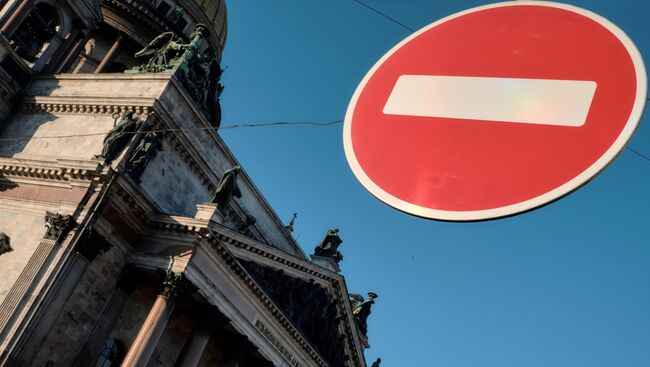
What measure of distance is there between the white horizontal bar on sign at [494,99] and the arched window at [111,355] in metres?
18.7

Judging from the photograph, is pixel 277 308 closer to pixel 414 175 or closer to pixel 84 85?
pixel 84 85

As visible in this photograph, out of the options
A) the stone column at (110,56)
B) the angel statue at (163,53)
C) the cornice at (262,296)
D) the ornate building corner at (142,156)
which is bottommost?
the cornice at (262,296)

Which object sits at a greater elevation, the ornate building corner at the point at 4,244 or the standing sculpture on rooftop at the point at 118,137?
the standing sculpture on rooftop at the point at 118,137

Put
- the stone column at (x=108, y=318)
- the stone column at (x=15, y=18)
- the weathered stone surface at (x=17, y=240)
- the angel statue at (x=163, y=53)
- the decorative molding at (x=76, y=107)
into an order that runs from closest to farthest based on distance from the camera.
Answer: the weathered stone surface at (x=17, y=240) → the stone column at (x=108, y=318) → the decorative molding at (x=76, y=107) → the stone column at (x=15, y=18) → the angel statue at (x=163, y=53)

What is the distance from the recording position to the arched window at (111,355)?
63.0 feet

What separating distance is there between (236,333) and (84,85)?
11.5 meters

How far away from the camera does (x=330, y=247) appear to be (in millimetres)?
27109

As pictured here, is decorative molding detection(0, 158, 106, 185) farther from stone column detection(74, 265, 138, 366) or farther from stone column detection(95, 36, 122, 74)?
stone column detection(95, 36, 122, 74)

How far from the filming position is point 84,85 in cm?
2319

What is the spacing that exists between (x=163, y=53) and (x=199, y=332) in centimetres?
1158

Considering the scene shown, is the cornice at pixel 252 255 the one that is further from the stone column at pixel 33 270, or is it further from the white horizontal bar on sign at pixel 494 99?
the white horizontal bar on sign at pixel 494 99

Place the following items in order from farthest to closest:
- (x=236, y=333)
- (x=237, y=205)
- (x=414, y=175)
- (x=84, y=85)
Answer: (x=237, y=205), (x=84, y=85), (x=236, y=333), (x=414, y=175)

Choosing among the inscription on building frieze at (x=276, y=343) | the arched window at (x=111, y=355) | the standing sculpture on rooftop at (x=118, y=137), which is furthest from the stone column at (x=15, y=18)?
the inscription on building frieze at (x=276, y=343)

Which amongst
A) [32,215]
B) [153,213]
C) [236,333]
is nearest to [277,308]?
[236,333]
